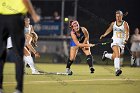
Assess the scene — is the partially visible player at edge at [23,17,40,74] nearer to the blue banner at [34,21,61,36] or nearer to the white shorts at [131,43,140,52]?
the white shorts at [131,43,140,52]

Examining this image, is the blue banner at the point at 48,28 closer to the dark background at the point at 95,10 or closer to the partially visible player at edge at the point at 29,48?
the dark background at the point at 95,10

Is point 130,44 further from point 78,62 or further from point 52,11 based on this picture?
point 52,11

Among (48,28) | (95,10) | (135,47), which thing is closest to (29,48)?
(135,47)

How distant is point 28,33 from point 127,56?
830 cm

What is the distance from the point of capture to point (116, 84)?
10227 mm

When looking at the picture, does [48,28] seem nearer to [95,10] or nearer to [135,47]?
[95,10]

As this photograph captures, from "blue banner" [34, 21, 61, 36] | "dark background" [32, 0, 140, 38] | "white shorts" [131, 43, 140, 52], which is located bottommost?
"white shorts" [131, 43, 140, 52]

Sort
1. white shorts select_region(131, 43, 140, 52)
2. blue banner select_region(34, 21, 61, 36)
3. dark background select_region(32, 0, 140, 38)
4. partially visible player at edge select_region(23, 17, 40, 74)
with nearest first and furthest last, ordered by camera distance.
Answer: partially visible player at edge select_region(23, 17, 40, 74)
white shorts select_region(131, 43, 140, 52)
blue banner select_region(34, 21, 61, 36)
dark background select_region(32, 0, 140, 38)

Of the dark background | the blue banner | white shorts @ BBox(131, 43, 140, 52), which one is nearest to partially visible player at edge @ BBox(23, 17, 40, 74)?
white shorts @ BBox(131, 43, 140, 52)

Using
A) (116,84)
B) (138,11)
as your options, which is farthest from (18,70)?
(138,11)

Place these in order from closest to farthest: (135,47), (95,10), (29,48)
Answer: (29,48) → (135,47) → (95,10)

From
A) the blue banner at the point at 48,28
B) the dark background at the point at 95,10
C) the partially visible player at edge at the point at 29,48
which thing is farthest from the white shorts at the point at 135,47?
the partially visible player at edge at the point at 29,48

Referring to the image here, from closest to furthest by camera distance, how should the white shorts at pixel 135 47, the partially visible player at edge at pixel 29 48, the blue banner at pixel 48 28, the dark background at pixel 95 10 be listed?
1. the partially visible player at edge at pixel 29 48
2. the white shorts at pixel 135 47
3. the blue banner at pixel 48 28
4. the dark background at pixel 95 10

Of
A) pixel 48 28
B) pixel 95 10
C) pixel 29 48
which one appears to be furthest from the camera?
pixel 95 10
